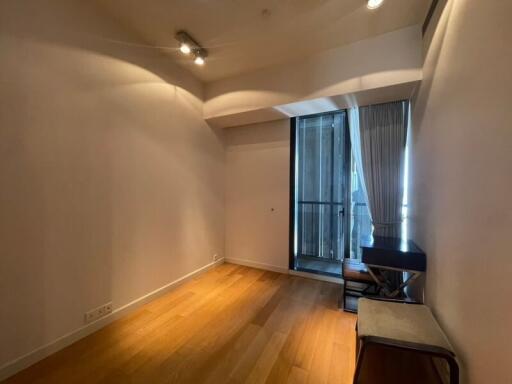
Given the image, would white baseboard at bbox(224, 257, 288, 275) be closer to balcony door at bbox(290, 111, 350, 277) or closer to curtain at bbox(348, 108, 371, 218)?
balcony door at bbox(290, 111, 350, 277)

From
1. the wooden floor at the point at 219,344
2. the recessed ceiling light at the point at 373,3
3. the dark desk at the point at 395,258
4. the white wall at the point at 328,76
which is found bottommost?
the wooden floor at the point at 219,344

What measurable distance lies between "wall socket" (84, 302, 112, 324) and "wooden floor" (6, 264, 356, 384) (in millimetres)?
152

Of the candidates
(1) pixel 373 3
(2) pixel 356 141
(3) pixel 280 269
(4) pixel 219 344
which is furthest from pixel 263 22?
(3) pixel 280 269

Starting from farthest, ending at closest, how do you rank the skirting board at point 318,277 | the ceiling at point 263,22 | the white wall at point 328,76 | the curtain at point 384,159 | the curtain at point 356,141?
the skirting board at point 318,277, the curtain at point 356,141, the curtain at point 384,159, the white wall at point 328,76, the ceiling at point 263,22

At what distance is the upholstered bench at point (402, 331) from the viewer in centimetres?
119

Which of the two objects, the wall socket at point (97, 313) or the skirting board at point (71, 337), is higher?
the wall socket at point (97, 313)

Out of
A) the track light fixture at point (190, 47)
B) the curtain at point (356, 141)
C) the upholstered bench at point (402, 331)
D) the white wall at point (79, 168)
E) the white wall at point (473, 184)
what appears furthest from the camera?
the curtain at point (356, 141)

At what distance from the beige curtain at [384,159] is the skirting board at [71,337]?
2.78 metres

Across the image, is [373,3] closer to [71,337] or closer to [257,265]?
[257,265]

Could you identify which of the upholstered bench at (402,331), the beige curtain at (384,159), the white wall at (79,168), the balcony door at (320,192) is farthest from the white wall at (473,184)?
the white wall at (79,168)

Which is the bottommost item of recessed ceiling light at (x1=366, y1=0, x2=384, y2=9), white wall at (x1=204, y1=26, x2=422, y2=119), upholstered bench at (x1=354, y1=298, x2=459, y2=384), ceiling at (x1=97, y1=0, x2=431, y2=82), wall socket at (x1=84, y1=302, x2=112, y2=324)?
wall socket at (x1=84, y1=302, x2=112, y2=324)

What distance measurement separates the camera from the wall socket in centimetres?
198

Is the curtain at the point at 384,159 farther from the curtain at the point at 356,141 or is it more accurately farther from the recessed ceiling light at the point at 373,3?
the recessed ceiling light at the point at 373,3

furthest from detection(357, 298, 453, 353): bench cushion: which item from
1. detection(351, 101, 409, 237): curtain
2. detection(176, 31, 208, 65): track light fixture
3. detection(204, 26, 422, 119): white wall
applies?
detection(176, 31, 208, 65): track light fixture
